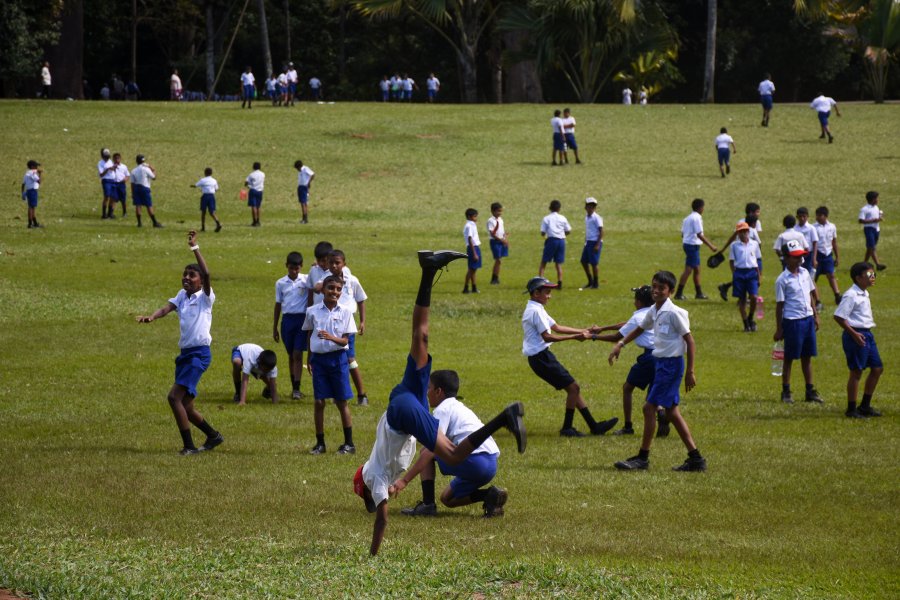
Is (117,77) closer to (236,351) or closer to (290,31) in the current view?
(290,31)

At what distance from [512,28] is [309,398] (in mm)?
40673

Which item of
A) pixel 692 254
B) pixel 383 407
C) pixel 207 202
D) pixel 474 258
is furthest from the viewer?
pixel 207 202

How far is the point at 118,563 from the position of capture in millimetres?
8664

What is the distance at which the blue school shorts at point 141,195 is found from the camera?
3288cm

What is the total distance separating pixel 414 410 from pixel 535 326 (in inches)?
208

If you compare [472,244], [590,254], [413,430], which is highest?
[472,244]

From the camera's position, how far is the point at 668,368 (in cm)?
1175

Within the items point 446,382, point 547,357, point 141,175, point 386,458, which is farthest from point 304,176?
point 386,458

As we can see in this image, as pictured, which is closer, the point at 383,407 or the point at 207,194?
the point at 383,407

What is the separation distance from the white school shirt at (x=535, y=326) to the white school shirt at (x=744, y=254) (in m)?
7.95

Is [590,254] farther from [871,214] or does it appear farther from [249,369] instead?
[249,369]

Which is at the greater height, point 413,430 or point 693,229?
point 693,229

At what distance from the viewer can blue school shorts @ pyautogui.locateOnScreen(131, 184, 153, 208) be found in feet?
108

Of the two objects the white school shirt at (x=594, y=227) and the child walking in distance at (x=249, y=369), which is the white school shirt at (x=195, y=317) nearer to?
the child walking in distance at (x=249, y=369)
